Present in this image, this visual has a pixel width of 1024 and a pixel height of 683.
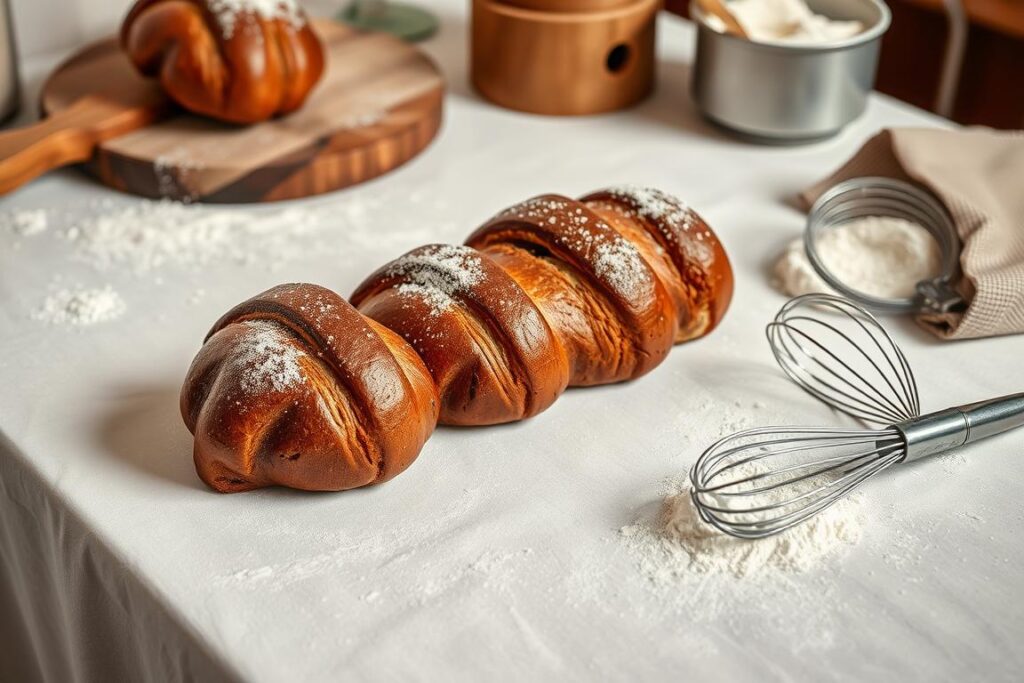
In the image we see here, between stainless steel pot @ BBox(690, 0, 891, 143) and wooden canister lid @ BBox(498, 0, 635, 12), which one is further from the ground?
wooden canister lid @ BBox(498, 0, 635, 12)

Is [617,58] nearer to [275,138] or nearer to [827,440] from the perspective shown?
[275,138]

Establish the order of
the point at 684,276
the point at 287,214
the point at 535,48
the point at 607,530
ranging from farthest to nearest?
the point at 535,48 → the point at 287,214 → the point at 684,276 → the point at 607,530

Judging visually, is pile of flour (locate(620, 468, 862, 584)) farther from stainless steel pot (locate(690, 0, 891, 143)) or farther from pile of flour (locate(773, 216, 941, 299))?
stainless steel pot (locate(690, 0, 891, 143))

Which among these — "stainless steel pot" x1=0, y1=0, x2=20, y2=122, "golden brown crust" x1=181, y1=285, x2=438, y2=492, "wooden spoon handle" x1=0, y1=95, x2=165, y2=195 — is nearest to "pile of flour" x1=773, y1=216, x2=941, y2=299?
"golden brown crust" x1=181, y1=285, x2=438, y2=492

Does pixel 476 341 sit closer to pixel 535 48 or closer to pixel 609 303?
pixel 609 303

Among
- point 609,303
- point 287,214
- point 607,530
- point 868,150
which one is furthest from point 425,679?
point 868,150

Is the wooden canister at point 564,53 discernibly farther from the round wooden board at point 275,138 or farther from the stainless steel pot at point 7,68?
the stainless steel pot at point 7,68

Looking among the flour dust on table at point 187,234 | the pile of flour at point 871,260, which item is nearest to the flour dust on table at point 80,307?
the flour dust on table at point 187,234
